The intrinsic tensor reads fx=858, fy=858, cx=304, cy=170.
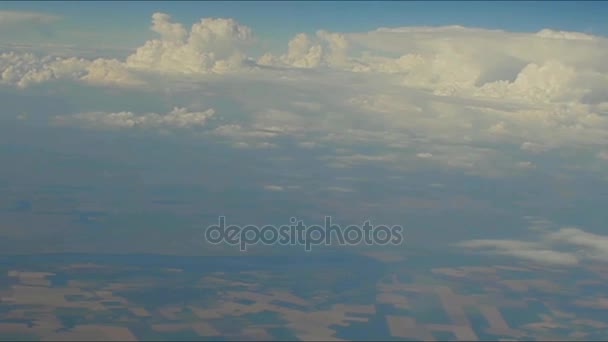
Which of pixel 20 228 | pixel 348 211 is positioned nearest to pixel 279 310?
pixel 20 228

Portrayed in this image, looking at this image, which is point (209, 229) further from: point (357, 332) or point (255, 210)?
point (357, 332)

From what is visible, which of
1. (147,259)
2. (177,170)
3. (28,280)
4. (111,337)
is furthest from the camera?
(177,170)

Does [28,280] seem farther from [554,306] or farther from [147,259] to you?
[554,306]

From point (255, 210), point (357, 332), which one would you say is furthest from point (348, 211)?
point (357, 332)

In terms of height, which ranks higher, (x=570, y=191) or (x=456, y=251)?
(x=570, y=191)

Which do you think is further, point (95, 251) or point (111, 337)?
point (95, 251)

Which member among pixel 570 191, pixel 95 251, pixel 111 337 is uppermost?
pixel 570 191

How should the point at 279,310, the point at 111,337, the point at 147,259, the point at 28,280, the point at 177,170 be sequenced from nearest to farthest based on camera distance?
1. the point at 111,337
2. the point at 279,310
3. the point at 28,280
4. the point at 147,259
5. the point at 177,170
